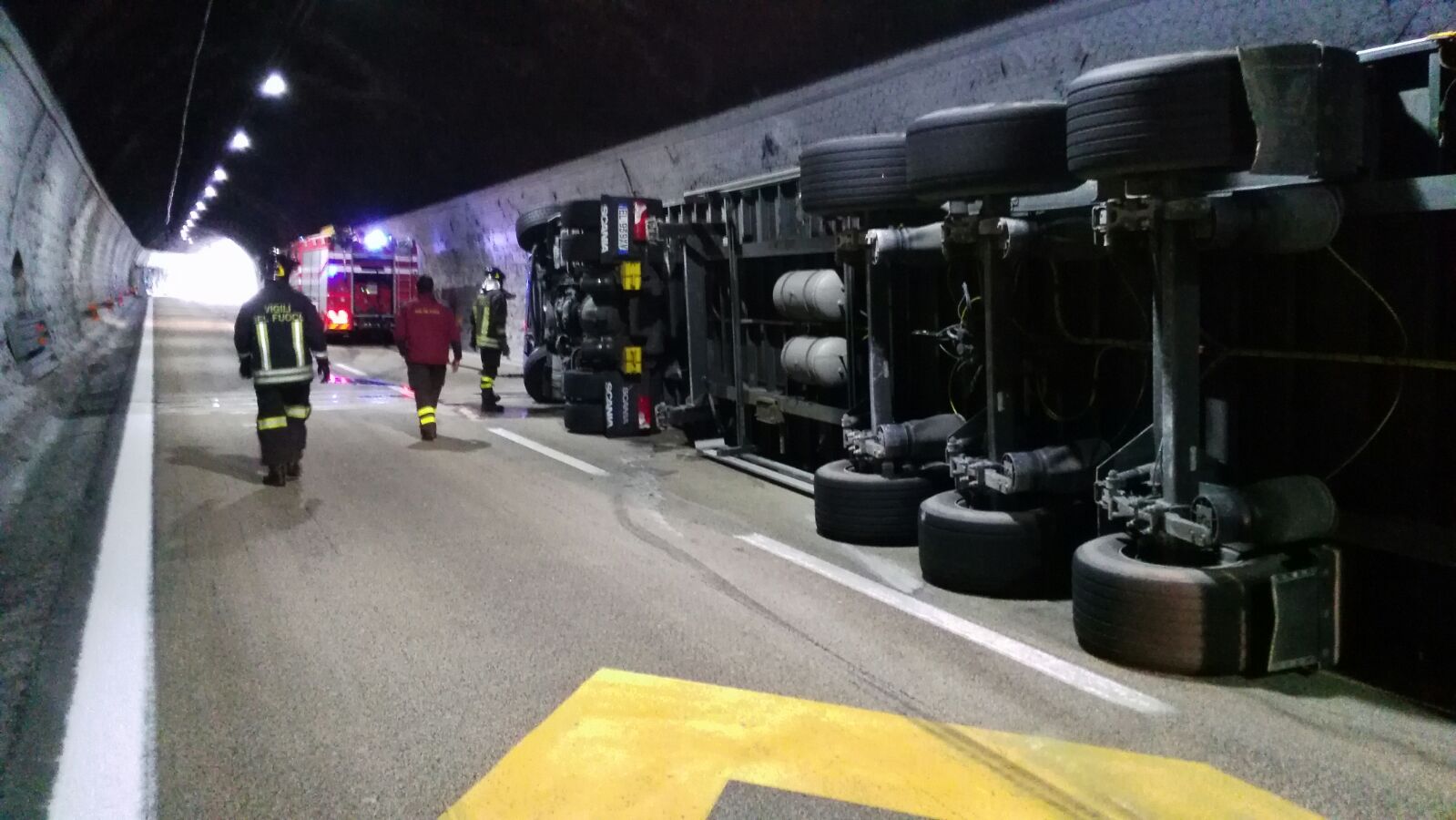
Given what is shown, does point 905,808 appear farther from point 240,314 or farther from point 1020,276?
point 240,314

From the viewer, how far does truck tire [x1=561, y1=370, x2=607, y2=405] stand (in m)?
12.9

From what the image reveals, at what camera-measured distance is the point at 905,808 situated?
3.66m

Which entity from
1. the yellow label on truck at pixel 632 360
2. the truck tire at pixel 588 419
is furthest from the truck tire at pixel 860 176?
the truck tire at pixel 588 419

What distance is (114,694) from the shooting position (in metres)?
4.79

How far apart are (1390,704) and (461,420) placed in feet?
37.7

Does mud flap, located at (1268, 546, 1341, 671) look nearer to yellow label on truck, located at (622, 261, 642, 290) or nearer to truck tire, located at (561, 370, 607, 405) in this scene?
yellow label on truck, located at (622, 261, 642, 290)

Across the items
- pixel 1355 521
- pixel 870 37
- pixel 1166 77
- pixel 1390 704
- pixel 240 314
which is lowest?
pixel 1390 704

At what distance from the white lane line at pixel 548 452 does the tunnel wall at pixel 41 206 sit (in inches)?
217

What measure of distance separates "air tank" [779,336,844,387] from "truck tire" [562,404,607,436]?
426cm

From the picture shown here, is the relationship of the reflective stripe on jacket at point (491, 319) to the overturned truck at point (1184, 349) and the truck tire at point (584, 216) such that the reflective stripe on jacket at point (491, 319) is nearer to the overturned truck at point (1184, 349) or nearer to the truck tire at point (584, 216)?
the truck tire at point (584, 216)

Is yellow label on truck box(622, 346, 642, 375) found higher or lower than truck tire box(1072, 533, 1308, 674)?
higher

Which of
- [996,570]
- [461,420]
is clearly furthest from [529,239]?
[996,570]

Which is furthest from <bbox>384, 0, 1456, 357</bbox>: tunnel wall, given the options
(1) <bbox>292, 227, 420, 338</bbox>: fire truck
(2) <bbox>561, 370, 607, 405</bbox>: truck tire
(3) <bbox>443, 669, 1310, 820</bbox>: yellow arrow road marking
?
(1) <bbox>292, 227, 420, 338</bbox>: fire truck

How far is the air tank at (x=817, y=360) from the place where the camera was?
8586mm
